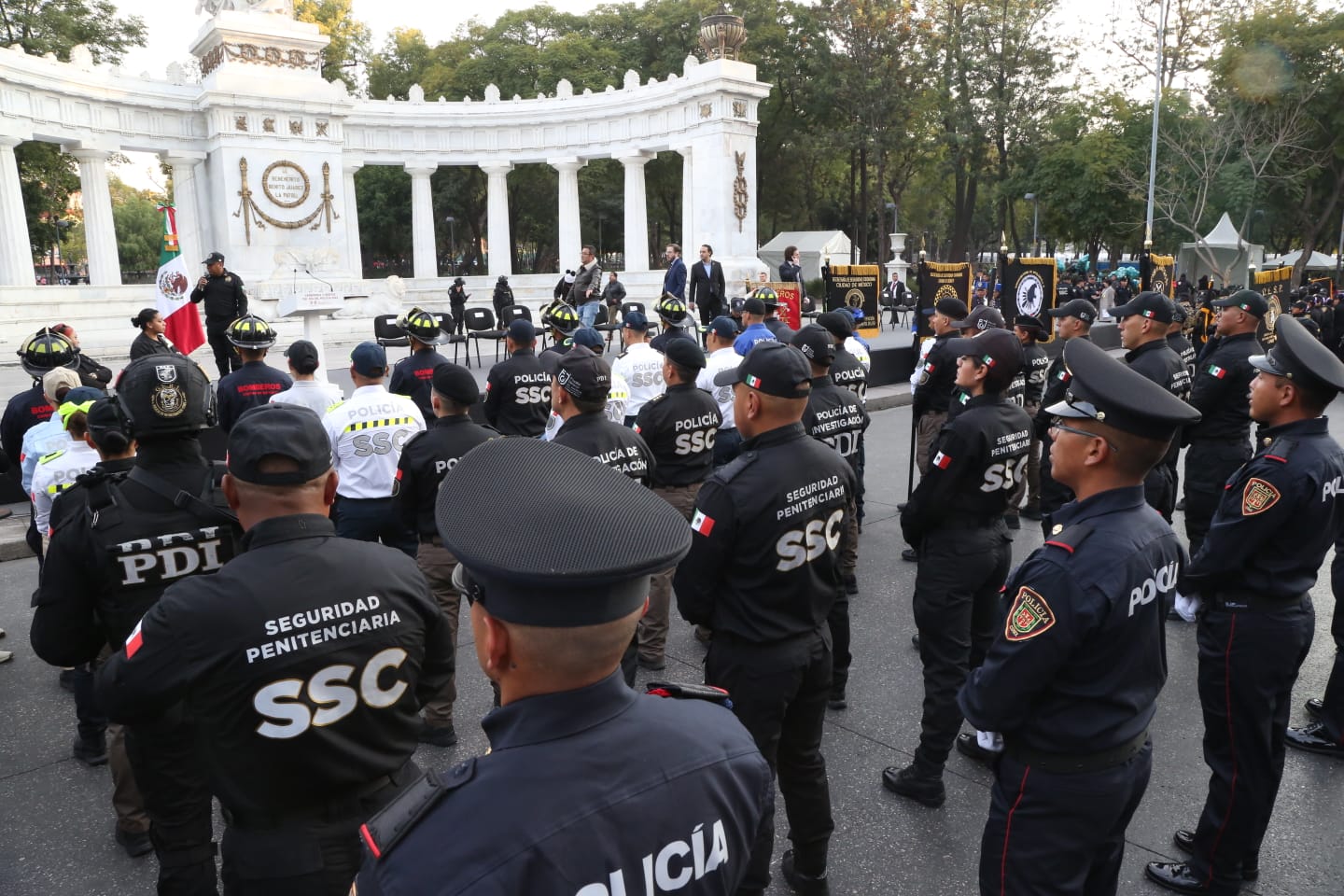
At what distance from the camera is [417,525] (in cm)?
544

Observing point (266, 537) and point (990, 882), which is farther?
point (990, 882)

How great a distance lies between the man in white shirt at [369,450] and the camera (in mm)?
5824

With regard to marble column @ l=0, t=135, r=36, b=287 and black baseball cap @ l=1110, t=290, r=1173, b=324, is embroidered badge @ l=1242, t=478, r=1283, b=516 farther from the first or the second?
marble column @ l=0, t=135, r=36, b=287

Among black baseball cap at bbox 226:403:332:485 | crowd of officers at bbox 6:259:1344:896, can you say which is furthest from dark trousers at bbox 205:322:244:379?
black baseball cap at bbox 226:403:332:485

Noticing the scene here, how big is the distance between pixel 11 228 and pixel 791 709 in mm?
30949

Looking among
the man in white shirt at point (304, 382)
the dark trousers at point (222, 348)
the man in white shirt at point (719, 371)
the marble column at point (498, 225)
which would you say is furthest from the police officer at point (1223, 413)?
the marble column at point (498, 225)

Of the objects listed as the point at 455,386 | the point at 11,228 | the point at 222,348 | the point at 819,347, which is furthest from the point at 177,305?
the point at 11,228

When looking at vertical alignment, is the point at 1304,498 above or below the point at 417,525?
above

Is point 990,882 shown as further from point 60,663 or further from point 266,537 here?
point 60,663

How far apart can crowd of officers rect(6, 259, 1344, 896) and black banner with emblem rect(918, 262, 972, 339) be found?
1513 centimetres

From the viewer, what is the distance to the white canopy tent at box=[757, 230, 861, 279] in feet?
142

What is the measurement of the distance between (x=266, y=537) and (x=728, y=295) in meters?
26.1

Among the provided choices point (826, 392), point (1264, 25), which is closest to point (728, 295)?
point (826, 392)

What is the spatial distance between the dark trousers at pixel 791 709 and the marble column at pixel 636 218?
3103 centimetres
